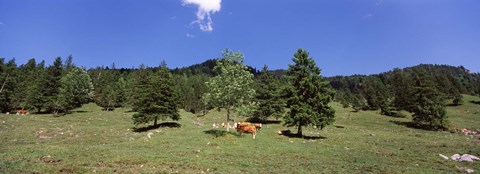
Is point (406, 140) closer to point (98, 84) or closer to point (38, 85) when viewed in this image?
point (38, 85)

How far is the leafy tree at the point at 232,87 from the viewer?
3042 centimetres

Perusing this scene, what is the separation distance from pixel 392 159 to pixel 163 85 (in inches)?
1276

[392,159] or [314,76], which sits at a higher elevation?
[314,76]

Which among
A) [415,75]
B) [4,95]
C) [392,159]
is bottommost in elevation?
[392,159]

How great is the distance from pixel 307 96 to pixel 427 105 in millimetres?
30431

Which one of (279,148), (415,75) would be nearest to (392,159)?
(279,148)

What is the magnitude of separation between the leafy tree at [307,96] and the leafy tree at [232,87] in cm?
706

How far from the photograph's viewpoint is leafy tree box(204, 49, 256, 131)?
99.8 ft

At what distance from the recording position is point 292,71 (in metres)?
38.0

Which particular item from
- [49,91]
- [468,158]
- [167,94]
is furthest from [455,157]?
[49,91]

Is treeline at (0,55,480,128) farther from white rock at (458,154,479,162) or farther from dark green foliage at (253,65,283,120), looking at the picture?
white rock at (458,154,479,162)

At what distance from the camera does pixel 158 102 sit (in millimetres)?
40000

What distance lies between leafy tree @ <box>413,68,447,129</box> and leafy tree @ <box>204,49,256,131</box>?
3796cm

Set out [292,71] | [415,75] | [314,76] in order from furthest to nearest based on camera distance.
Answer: [415,75]
[292,71]
[314,76]
